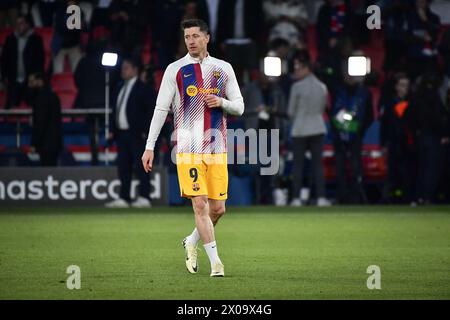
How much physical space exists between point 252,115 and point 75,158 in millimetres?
3677

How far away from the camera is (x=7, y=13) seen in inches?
987

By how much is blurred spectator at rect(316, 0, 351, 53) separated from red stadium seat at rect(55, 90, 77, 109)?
196 inches

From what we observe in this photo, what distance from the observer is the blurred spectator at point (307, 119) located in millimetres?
22172

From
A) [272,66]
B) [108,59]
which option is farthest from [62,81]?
[272,66]

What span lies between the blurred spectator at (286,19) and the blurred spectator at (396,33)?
1.65m

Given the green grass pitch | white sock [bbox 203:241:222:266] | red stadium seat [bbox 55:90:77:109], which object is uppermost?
red stadium seat [bbox 55:90:77:109]

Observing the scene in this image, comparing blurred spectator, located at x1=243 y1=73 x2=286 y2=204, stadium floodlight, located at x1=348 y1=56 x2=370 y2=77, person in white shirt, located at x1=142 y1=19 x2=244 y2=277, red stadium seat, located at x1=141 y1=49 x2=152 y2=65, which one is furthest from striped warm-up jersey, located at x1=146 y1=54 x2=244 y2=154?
red stadium seat, located at x1=141 y1=49 x2=152 y2=65

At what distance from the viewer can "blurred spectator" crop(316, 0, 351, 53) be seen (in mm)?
24406

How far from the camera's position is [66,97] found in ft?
81.9

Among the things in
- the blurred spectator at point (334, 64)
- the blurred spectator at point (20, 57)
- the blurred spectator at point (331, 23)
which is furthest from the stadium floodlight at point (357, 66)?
the blurred spectator at point (20, 57)

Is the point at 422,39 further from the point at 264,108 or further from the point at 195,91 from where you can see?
the point at 195,91

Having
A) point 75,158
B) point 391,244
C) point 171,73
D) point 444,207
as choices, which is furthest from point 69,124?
point 171,73

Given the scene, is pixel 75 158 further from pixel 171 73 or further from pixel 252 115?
pixel 171 73

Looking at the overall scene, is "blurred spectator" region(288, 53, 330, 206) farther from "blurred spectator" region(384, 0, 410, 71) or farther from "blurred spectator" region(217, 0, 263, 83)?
"blurred spectator" region(384, 0, 410, 71)
